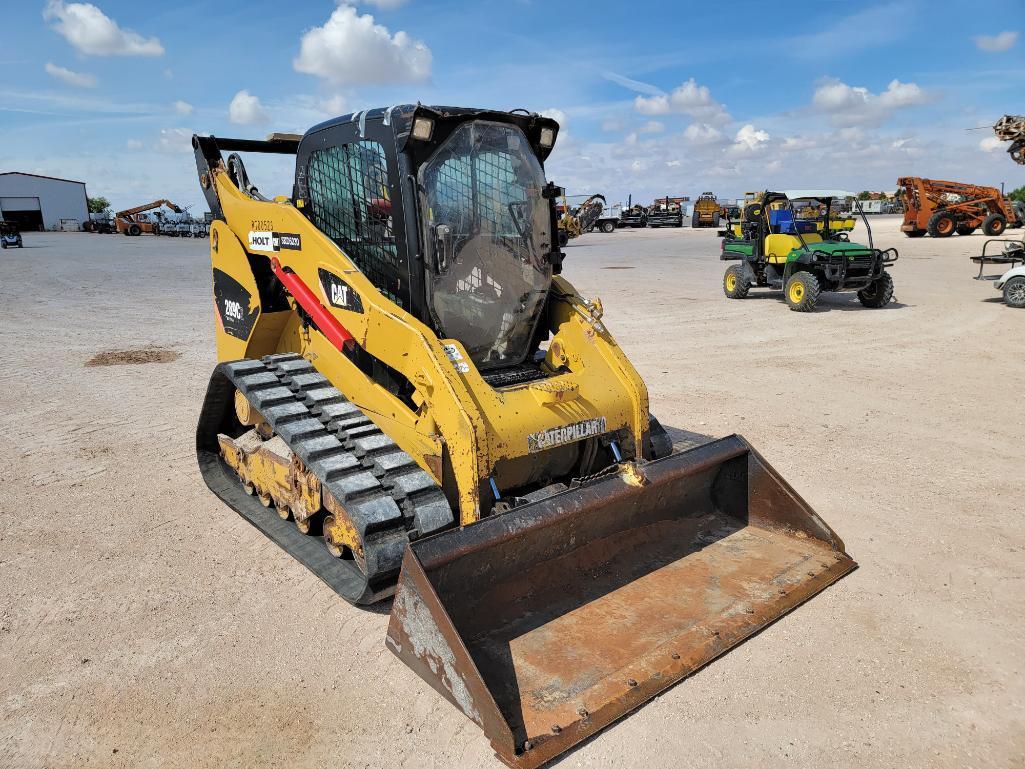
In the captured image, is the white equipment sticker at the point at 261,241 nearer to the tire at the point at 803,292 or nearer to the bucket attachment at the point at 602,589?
the bucket attachment at the point at 602,589

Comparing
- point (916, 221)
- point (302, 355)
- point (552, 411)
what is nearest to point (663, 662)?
point (552, 411)

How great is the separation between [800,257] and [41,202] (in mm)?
70534

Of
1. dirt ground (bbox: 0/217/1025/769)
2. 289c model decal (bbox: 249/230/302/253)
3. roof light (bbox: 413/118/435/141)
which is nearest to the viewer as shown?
dirt ground (bbox: 0/217/1025/769)

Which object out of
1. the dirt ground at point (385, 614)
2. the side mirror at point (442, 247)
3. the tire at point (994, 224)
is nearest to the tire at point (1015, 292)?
the dirt ground at point (385, 614)

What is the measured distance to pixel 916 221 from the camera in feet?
105

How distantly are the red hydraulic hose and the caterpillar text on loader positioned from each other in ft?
0.06

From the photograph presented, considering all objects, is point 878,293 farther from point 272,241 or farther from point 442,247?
point 272,241

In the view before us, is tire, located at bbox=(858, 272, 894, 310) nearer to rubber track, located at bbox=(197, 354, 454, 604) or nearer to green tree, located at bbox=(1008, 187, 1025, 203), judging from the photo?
rubber track, located at bbox=(197, 354, 454, 604)

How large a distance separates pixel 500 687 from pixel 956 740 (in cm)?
183

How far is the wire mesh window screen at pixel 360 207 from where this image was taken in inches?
164

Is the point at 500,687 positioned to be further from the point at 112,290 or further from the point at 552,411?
the point at 112,290

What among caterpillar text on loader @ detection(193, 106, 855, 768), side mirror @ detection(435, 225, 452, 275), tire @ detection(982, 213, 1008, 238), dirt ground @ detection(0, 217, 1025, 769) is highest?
tire @ detection(982, 213, 1008, 238)

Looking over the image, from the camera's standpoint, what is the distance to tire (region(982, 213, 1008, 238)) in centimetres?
3058

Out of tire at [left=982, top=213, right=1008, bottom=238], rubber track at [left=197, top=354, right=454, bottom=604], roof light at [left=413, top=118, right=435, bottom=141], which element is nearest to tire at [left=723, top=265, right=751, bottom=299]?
rubber track at [left=197, top=354, right=454, bottom=604]
